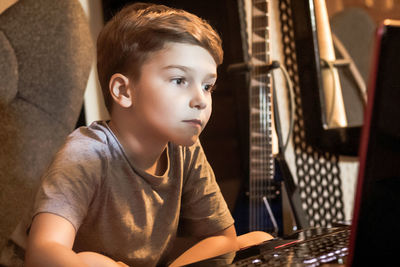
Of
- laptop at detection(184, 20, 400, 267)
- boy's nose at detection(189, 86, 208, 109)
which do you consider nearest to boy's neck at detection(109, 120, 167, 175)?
boy's nose at detection(189, 86, 208, 109)

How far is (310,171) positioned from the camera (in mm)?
1351

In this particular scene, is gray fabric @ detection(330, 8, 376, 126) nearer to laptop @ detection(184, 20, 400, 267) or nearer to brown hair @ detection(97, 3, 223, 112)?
brown hair @ detection(97, 3, 223, 112)

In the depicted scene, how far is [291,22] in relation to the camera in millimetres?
1341

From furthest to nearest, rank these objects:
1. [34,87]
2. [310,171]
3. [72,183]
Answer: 1. [310,171]
2. [34,87]
3. [72,183]

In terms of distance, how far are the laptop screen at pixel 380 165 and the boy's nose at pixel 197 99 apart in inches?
11.7

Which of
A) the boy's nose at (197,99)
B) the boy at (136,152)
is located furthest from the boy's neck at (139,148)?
the boy's nose at (197,99)

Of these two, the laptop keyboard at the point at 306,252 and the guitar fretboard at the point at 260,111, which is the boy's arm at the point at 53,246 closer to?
the laptop keyboard at the point at 306,252

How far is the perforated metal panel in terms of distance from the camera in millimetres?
1336

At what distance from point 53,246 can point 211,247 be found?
29cm

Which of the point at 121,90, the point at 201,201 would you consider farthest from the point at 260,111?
the point at 121,90

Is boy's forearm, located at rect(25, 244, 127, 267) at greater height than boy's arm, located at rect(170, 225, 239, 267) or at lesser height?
greater

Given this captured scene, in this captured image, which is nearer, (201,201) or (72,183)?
(72,183)

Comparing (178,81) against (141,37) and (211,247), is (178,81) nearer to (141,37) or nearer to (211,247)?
(141,37)

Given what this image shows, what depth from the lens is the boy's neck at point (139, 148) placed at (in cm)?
68
